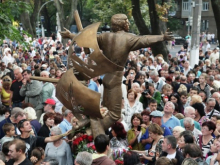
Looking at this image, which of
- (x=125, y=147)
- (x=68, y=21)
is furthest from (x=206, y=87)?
(x=68, y=21)

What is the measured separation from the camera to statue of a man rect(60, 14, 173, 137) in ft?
27.1

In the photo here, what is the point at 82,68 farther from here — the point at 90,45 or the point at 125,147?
the point at 125,147

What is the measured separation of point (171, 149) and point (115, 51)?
1770 mm

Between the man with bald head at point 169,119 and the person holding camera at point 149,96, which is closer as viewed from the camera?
the man with bald head at point 169,119

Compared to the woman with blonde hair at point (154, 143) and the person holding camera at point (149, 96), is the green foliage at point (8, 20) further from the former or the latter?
the woman with blonde hair at point (154, 143)

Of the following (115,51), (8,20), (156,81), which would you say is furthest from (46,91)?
(115,51)

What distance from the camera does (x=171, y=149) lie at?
25.9 ft

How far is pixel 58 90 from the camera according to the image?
27.9ft

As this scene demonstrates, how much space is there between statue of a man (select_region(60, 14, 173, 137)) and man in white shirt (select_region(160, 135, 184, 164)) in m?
1.08

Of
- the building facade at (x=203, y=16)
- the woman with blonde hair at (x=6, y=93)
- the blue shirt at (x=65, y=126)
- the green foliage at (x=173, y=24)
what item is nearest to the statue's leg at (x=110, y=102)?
the blue shirt at (x=65, y=126)

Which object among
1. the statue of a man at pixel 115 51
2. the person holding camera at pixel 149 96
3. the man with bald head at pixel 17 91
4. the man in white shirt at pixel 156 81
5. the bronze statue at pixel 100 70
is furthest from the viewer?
the man in white shirt at pixel 156 81

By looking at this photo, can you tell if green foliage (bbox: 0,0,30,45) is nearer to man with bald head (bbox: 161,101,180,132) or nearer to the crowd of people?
the crowd of people

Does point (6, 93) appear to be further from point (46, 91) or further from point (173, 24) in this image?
point (173, 24)

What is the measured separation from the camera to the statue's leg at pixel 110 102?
8422mm
